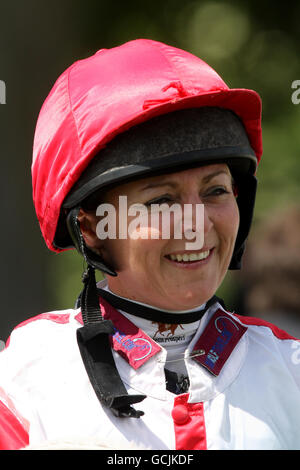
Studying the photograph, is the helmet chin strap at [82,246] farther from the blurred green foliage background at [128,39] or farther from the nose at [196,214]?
the blurred green foliage background at [128,39]

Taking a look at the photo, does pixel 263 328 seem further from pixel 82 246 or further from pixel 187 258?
pixel 82 246

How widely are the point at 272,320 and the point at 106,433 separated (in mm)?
2091

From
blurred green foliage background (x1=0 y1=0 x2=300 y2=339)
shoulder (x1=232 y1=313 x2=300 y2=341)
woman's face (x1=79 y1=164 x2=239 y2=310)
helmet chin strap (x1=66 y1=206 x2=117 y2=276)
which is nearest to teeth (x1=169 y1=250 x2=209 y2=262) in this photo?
woman's face (x1=79 y1=164 x2=239 y2=310)

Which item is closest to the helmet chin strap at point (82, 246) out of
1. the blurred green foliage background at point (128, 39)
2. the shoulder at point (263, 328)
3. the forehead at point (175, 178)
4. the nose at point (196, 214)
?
the forehead at point (175, 178)

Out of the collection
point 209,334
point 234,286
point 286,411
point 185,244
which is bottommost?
point 234,286

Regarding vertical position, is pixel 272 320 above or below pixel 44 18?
below

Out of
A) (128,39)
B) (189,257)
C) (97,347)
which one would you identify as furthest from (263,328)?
(128,39)

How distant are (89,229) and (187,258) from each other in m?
0.32

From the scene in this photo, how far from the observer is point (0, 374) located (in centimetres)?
196

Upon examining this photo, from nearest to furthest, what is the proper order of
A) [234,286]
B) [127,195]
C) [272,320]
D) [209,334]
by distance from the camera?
[127,195], [209,334], [272,320], [234,286]

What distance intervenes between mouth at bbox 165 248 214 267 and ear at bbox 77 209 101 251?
240 millimetres

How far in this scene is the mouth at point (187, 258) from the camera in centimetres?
190

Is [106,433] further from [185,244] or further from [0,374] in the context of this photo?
[185,244]

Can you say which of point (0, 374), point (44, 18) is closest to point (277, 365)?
point (0, 374)
